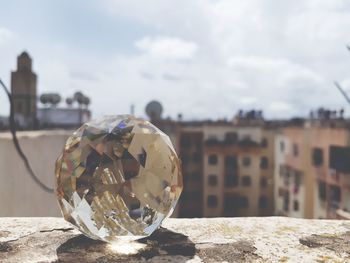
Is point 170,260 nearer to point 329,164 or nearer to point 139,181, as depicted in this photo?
point 139,181

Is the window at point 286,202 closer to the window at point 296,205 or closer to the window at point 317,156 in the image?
the window at point 296,205

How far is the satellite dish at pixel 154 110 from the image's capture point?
1111 centimetres

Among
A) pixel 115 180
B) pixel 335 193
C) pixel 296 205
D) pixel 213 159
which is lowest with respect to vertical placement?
pixel 296 205

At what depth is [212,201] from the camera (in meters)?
38.2

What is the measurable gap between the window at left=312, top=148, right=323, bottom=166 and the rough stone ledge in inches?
900

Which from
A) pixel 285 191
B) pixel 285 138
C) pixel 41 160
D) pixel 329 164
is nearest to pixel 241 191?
pixel 285 191

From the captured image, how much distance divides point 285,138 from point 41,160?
26.4m

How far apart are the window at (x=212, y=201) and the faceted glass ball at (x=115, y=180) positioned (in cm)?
3738

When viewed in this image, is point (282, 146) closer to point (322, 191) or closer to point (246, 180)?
point (322, 191)

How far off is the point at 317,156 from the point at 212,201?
16502 mm

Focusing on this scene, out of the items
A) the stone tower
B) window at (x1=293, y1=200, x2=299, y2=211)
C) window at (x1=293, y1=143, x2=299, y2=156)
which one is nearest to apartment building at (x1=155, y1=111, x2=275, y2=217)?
window at (x1=293, y1=143, x2=299, y2=156)

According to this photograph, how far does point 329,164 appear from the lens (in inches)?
866

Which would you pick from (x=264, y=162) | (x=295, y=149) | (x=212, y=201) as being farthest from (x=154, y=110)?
(x=264, y=162)

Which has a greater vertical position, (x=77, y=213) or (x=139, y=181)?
(x=139, y=181)
